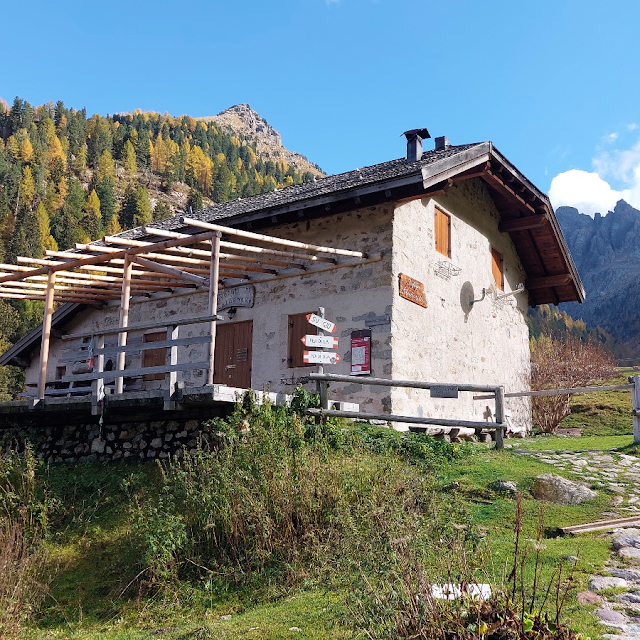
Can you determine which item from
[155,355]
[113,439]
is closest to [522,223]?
[155,355]

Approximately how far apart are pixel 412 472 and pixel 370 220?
5.96 meters

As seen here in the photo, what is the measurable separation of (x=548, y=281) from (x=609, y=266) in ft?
343

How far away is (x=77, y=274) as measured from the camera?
12398 mm

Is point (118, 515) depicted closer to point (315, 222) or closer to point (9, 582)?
point (9, 582)

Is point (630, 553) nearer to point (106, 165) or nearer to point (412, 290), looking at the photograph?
point (412, 290)

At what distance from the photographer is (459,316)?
47.2 feet

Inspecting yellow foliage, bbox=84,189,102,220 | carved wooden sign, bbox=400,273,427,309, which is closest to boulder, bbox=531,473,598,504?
carved wooden sign, bbox=400,273,427,309

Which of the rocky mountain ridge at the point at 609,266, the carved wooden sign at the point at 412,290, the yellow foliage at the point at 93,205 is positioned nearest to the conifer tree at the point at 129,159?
the yellow foliage at the point at 93,205

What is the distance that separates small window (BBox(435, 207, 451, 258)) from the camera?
14.1 m

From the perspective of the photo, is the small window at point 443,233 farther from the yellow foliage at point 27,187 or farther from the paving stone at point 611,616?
the yellow foliage at point 27,187

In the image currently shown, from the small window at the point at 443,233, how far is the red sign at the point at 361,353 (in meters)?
2.89

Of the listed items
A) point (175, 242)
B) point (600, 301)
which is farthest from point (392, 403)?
point (600, 301)

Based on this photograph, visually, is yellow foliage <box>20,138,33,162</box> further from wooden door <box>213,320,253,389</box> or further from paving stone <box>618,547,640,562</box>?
paving stone <box>618,547,640,562</box>

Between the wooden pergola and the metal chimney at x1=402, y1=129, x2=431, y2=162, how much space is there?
3741 mm
